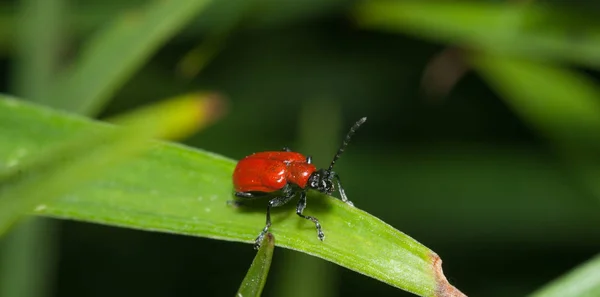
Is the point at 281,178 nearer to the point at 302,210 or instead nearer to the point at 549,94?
the point at 302,210

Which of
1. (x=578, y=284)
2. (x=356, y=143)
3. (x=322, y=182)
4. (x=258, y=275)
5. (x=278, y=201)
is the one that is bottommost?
(x=258, y=275)

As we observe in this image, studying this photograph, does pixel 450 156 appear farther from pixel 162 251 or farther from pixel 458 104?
pixel 162 251

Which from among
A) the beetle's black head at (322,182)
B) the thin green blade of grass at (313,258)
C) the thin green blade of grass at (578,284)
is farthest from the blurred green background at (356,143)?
the thin green blade of grass at (578,284)

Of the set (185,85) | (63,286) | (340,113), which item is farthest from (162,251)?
(340,113)

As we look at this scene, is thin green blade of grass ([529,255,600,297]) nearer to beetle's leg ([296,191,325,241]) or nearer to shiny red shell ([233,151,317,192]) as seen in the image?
beetle's leg ([296,191,325,241])

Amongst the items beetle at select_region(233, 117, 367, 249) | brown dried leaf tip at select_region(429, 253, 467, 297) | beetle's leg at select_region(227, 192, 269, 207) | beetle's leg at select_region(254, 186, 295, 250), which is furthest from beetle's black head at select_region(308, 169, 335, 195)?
brown dried leaf tip at select_region(429, 253, 467, 297)

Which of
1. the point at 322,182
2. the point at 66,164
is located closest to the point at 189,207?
the point at 66,164
